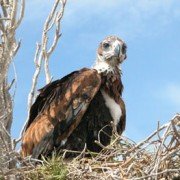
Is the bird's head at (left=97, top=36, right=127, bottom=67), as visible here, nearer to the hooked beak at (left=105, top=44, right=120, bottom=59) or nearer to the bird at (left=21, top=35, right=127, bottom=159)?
the hooked beak at (left=105, top=44, right=120, bottom=59)

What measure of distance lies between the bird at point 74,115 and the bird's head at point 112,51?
29 centimetres

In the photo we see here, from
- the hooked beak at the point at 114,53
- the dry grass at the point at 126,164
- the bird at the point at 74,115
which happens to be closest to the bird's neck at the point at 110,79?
the bird at the point at 74,115

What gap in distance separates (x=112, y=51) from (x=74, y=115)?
1051 mm

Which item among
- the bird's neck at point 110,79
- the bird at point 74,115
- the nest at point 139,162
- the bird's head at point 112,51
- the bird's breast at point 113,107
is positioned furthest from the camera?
the bird's head at point 112,51

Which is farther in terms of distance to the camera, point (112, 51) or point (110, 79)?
point (112, 51)

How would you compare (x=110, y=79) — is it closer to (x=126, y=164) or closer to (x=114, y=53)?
(x=114, y=53)

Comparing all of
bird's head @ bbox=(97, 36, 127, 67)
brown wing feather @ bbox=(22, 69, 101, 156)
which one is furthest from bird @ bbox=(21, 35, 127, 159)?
bird's head @ bbox=(97, 36, 127, 67)

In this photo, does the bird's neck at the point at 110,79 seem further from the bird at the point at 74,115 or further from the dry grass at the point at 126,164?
the dry grass at the point at 126,164

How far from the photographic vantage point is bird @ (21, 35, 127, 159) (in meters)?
7.57

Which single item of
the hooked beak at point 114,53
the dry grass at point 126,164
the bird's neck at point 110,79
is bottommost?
the dry grass at point 126,164

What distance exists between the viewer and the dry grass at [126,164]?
18.8 feet

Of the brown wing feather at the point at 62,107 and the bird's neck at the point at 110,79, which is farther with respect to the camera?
the bird's neck at the point at 110,79

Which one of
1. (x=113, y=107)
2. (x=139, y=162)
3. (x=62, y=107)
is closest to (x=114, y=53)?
(x=113, y=107)

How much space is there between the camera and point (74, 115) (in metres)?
7.57
